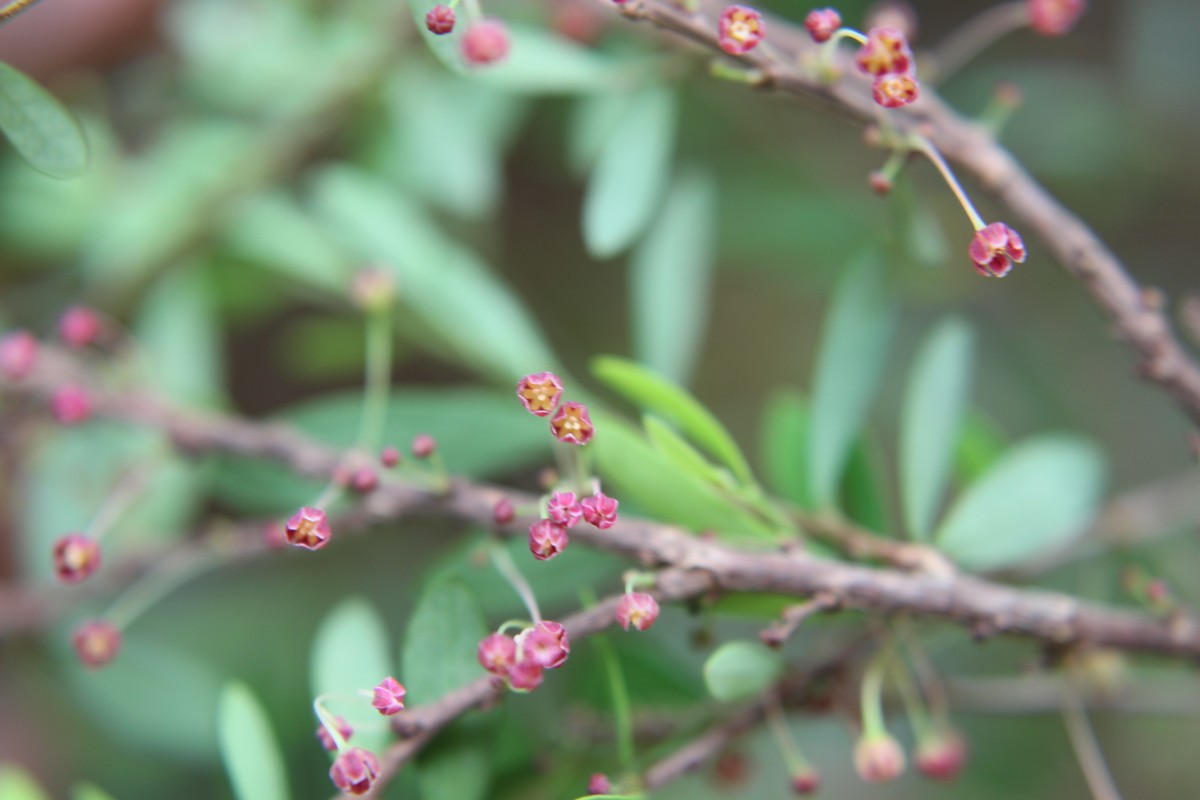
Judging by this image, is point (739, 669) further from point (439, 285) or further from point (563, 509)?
point (439, 285)

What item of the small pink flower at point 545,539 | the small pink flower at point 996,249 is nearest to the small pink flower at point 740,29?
the small pink flower at point 996,249

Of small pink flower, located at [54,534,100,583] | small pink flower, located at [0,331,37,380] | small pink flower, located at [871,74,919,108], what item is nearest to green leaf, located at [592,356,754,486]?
small pink flower, located at [871,74,919,108]

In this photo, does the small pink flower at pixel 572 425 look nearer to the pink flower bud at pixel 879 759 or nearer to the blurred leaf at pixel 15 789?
the pink flower bud at pixel 879 759

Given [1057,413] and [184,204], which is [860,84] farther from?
[184,204]

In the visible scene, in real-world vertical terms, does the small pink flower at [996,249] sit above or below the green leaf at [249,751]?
above

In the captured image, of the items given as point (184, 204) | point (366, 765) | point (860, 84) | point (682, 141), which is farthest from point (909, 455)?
point (184, 204)
